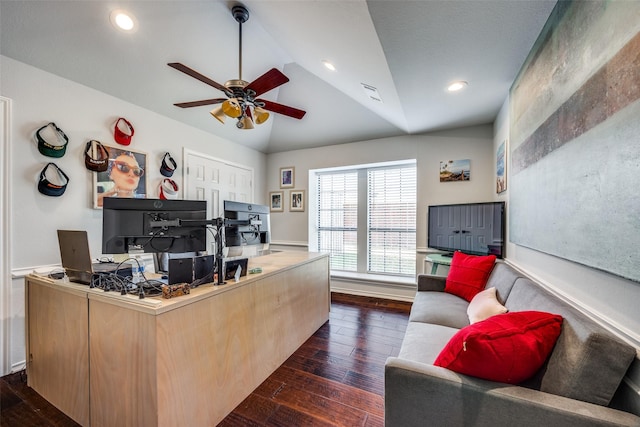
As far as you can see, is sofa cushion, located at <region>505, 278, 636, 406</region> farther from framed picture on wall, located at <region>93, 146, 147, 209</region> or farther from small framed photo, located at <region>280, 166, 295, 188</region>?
small framed photo, located at <region>280, 166, 295, 188</region>

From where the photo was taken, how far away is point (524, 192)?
1.94m

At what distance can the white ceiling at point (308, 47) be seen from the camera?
1.52m

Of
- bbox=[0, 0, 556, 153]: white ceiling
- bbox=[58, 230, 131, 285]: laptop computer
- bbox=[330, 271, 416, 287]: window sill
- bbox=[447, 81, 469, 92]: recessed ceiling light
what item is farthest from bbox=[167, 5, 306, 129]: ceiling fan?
bbox=[330, 271, 416, 287]: window sill

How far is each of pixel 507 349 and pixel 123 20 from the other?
3461 mm

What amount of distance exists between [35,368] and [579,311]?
3336mm

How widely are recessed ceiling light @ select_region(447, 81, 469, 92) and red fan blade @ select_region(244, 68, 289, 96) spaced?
4.94ft

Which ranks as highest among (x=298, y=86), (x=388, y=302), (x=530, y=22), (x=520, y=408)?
(x=298, y=86)

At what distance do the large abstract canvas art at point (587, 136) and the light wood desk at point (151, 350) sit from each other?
182 cm

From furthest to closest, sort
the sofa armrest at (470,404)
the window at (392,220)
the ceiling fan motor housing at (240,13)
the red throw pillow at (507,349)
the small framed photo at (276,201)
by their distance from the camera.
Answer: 1. the small framed photo at (276,201)
2. the window at (392,220)
3. the ceiling fan motor housing at (240,13)
4. the red throw pillow at (507,349)
5. the sofa armrest at (470,404)

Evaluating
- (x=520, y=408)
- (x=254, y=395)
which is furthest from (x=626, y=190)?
(x=254, y=395)

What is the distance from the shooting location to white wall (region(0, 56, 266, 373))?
80.1 inches

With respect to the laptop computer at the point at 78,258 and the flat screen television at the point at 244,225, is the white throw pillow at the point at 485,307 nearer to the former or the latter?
the flat screen television at the point at 244,225

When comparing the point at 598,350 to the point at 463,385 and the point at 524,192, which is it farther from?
the point at 524,192

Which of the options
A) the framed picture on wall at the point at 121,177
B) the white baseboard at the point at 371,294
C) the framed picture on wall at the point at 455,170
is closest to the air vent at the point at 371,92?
the framed picture on wall at the point at 455,170
